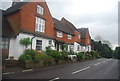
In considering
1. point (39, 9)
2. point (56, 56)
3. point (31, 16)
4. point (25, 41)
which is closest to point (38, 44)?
point (25, 41)

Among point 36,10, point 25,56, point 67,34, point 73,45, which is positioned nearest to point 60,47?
point 67,34

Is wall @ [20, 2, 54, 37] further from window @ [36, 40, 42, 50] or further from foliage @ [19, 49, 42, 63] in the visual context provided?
foliage @ [19, 49, 42, 63]

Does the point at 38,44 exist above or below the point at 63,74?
above

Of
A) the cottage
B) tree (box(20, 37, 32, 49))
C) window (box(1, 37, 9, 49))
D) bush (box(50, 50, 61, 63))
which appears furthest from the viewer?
bush (box(50, 50, 61, 63))

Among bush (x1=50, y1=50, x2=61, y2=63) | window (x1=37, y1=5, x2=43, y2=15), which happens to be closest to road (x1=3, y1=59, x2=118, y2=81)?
bush (x1=50, y1=50, x2=61, y2=63)

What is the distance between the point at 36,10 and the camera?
21719 mm

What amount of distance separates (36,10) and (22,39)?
6331mm

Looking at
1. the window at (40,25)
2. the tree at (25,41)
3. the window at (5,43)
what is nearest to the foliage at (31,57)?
the tree at (25,41)

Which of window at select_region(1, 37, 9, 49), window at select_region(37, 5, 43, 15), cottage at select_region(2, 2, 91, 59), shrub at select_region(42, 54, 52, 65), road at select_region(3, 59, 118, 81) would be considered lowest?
road at select_region(3, 59, 118, 81)

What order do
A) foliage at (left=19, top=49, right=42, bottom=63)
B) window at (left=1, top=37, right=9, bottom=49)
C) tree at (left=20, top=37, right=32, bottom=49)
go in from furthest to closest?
tree at (left=20, top=37, right=32, bottom=49) → window at (left=1, top=37, right=9, bottom=49) → foliage at (left=19, top=49, right=42, bottom=63)

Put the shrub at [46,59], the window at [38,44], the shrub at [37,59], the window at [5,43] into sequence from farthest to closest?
the window at [38,44], the shrub at [46,59], the window at [5,43], the shrub at [37,59]

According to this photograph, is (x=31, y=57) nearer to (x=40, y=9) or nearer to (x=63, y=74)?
(x=63, y=74)

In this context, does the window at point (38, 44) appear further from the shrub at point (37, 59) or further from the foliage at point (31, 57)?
the shrub at point (37, 59)

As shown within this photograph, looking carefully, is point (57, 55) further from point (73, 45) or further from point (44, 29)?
point (73, 45)
